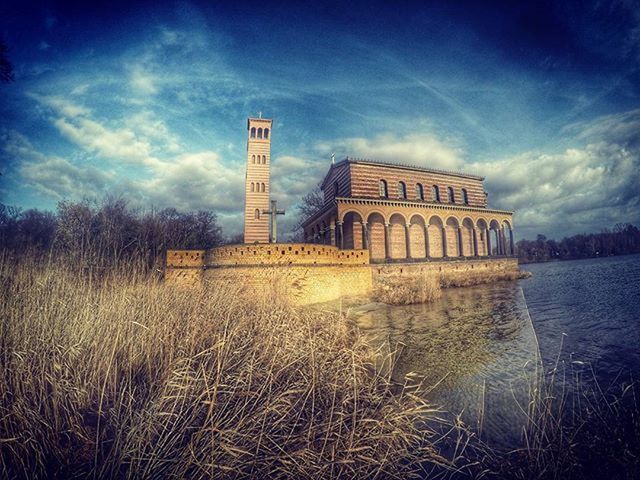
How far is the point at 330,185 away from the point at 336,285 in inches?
551

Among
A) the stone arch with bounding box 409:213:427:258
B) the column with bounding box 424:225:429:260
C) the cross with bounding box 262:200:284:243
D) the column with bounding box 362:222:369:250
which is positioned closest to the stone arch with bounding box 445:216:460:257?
the column with bounding box 424:225:429:260

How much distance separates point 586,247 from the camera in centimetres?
6838

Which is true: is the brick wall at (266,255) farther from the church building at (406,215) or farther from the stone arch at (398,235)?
the stone arch at (398,235)

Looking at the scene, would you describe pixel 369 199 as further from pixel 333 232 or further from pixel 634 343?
pixel 634 343

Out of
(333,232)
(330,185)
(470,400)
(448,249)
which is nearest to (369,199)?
(333,232)

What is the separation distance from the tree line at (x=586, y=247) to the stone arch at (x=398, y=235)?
192 ft

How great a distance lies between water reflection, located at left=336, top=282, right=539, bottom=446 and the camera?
3.40 m

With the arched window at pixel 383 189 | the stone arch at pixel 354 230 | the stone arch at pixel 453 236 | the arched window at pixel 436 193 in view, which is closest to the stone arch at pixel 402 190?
the arched window at pixel 383 189

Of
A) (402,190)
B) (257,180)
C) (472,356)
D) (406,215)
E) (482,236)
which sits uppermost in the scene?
(257,180)

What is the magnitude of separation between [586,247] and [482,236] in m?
67.1

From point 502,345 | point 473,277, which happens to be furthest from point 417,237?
point 502,345

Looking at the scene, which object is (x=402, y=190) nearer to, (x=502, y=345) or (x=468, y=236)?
(x=468, y=236)

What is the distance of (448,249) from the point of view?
83.2ft

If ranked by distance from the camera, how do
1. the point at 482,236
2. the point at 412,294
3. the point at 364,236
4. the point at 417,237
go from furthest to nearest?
the point at 482,236 → the point at 417,237 → the point at 364,236 → the point at 412,294
